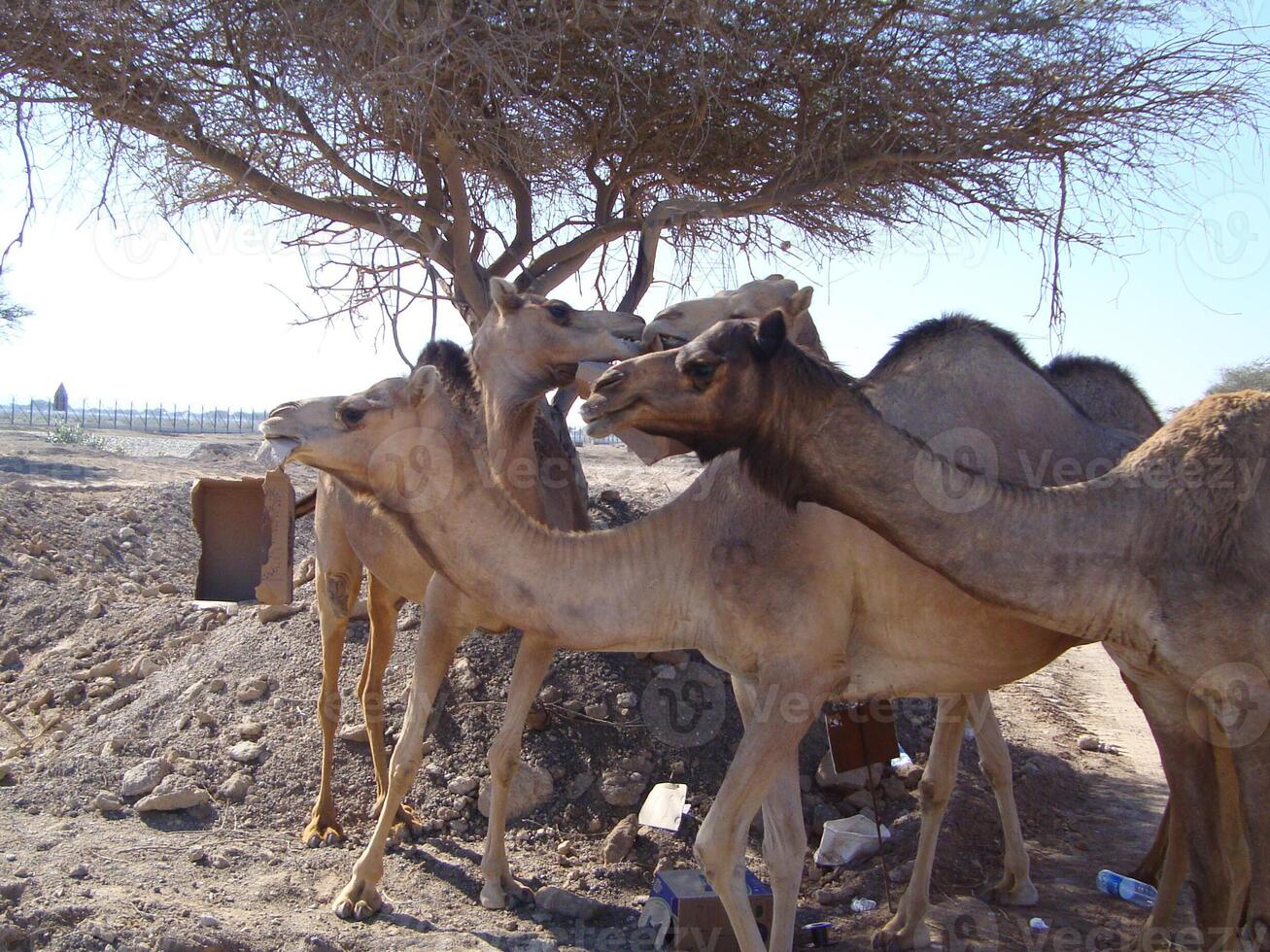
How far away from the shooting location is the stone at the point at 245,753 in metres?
7.09

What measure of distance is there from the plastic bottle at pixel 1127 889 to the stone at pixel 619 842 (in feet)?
7.89

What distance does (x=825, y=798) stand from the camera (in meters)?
6.73

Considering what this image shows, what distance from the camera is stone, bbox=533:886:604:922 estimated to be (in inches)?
211

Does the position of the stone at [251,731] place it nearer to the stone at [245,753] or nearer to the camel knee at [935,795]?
the stone at [245,753]

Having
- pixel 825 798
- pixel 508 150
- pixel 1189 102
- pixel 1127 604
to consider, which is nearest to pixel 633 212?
pixel 508 150

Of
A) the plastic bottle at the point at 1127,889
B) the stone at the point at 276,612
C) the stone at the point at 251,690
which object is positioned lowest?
the plastic bottle at the point at 1127,889

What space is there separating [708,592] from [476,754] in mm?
3023

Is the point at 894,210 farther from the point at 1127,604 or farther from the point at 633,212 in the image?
the point at 1127,604

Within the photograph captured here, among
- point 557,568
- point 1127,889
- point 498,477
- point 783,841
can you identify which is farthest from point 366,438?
point 1127,889

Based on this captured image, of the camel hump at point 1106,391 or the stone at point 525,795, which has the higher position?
the camel hump at point 1106,391

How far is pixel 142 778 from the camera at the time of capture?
21.6 ft

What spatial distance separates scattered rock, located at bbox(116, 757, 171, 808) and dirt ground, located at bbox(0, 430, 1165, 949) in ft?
0.24

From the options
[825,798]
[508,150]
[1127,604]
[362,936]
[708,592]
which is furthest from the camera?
[508,150]

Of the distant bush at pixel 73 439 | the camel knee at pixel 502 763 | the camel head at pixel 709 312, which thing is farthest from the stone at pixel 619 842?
the distant bush at pixel 73 439
